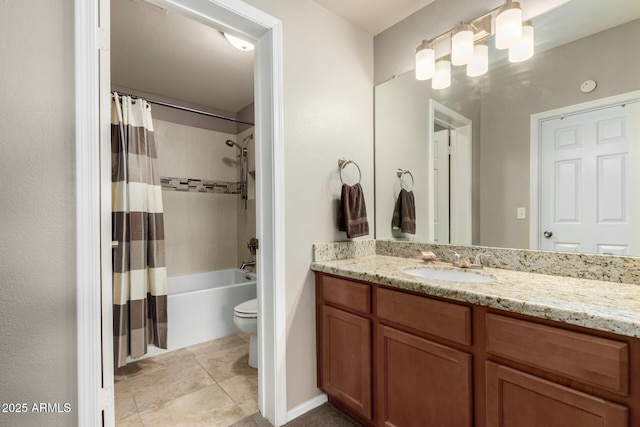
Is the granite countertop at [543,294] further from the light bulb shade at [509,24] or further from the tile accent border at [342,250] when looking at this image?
the light bulb shade at [509,24]

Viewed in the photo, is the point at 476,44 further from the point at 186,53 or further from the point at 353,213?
the point at 186,53

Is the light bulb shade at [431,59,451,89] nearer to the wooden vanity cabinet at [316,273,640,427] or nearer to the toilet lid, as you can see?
the wooden vanity cabinet at [316,273,640,427]

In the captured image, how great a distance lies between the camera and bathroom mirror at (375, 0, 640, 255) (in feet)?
4.06

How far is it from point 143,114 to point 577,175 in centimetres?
276

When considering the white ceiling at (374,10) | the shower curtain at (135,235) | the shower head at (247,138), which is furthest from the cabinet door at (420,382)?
the shower head at (247,138)

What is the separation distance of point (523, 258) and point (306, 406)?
146 centimetres

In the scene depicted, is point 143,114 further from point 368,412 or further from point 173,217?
point 368,412

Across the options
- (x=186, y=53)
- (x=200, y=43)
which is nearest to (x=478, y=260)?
(x=200, y=43)

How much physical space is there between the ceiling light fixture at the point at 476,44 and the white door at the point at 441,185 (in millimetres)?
339

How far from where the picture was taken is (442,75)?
178cm

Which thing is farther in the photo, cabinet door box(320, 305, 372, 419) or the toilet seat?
the toilet seat

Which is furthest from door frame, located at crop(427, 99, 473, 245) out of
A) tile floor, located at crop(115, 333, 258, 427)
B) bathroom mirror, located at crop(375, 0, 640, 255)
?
tile floor, located at crop(115, 333, 258, 427)

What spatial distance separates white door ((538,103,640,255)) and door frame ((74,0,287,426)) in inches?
53.6

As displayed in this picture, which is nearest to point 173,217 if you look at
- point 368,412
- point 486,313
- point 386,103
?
point 386,103
